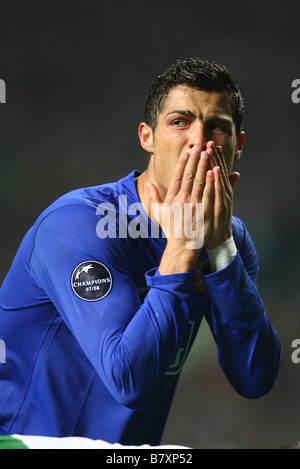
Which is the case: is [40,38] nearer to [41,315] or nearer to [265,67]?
[265,67]

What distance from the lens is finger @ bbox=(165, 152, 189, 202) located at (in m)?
1.99

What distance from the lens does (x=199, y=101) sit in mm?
2094

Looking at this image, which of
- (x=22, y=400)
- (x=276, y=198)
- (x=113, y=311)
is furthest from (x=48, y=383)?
(x=276, y=198)

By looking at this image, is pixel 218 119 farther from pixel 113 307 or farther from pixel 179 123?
pixel 113 307

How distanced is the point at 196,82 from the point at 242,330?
2.66 ft

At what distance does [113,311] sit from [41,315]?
35 cm

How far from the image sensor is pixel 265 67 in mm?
3936
